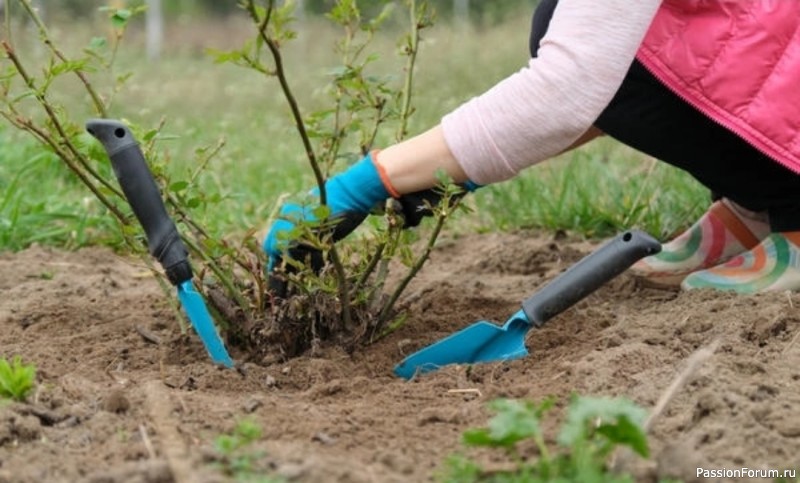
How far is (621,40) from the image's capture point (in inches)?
81.4

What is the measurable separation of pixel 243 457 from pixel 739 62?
1393 mm

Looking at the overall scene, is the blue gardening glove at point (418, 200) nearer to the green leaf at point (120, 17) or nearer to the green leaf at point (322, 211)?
the green leaf at point (322, 211)

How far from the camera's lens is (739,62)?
93.2 inches

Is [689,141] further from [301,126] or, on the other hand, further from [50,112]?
[50,112]

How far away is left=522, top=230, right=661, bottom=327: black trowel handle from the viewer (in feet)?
6.70

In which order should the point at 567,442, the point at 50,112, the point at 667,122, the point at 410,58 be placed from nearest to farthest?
the point at 567,442 → the point at 50,112 → the point at 410,58 → the point at 667,122

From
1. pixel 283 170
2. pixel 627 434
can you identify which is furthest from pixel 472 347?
pixel 283 170

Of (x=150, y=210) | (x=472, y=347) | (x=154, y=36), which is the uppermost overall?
(x=154, y=36)

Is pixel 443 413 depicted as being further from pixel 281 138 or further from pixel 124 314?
pixel 281 138

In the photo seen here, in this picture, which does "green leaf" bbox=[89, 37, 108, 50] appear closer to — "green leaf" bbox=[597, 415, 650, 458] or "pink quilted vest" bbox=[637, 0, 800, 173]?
"pink quilted vest" bbox=[637, 0, 800, 173]

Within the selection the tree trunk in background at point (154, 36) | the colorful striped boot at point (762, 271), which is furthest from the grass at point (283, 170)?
the tree trunk in background at point (154, 36)

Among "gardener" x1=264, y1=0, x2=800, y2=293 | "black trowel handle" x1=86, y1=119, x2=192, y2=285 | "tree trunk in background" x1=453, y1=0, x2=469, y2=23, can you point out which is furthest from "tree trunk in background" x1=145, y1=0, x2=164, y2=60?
"black trowel handle" x1=86, y1=119, x2=192, y2=285

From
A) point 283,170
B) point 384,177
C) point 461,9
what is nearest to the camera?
point 384,177

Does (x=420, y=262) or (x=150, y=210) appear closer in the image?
(x=150, y=210)
